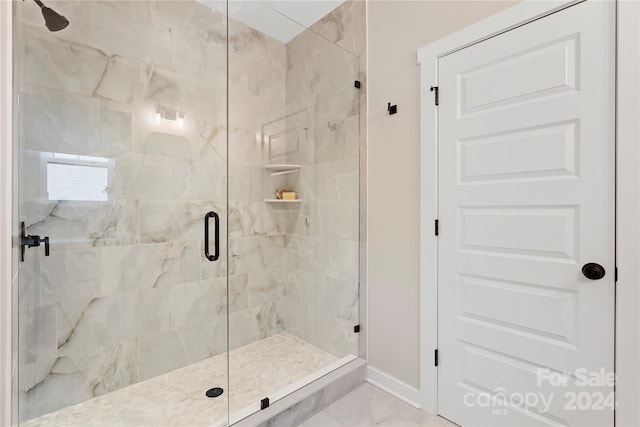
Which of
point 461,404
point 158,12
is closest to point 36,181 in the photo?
point 158,12

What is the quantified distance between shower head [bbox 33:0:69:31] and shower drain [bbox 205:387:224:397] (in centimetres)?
229

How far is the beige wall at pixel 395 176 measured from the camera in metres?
1.88

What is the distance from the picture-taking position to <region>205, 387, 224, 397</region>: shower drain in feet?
6.24

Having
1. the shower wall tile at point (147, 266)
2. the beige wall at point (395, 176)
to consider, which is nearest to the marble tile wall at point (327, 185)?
the beige wall at point (395, 176)

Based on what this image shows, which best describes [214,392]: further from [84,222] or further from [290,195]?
[290,195]

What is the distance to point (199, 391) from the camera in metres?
1.95

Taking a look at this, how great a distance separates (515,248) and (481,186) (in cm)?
34

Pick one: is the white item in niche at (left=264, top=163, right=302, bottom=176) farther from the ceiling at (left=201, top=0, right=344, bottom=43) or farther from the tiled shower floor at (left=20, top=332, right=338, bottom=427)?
the tiled shower floor at (left=20, top=332, right=338, bottom=427)

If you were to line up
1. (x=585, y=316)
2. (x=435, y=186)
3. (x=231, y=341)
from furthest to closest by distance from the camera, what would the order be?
(x=231, y=341), (x=435, y=186), (x=585, y=316)

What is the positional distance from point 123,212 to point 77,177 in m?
0.32

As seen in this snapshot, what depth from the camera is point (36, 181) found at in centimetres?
163

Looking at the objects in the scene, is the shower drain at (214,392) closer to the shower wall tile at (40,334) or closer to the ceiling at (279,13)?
the shower wall tile at (40,334)

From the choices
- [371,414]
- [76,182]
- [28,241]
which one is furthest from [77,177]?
[371,414]

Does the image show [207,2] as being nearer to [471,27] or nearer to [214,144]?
[214,144]
